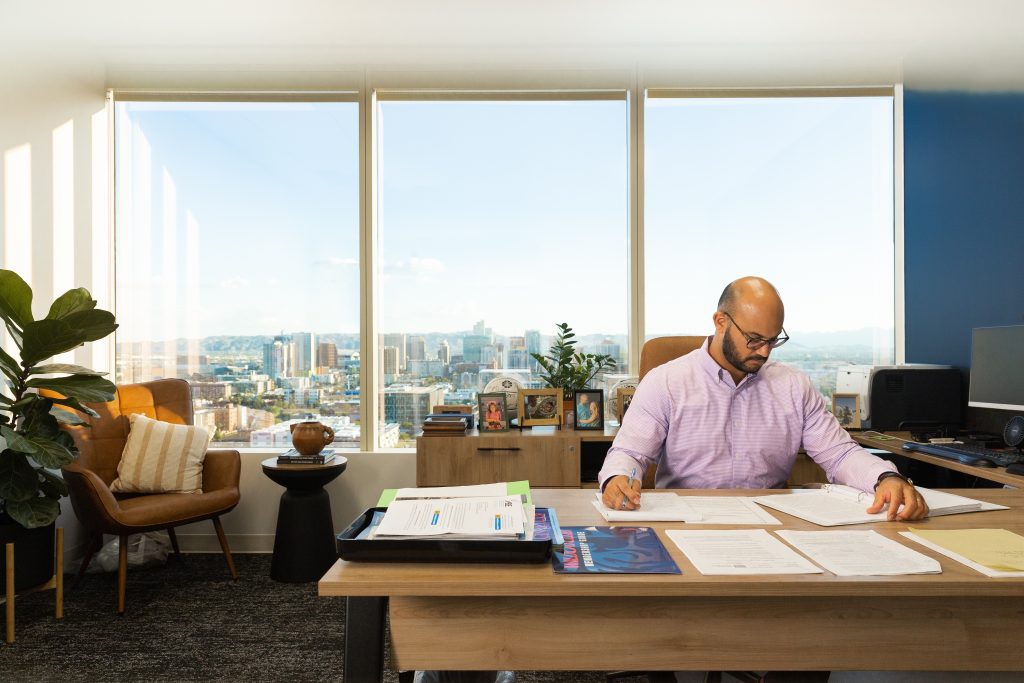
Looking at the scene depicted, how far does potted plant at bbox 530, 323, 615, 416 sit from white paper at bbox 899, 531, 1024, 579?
2.40 m

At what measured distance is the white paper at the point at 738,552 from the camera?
3.55 feet

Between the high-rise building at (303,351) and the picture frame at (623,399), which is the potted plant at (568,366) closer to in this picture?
the picture frame at (623,399)

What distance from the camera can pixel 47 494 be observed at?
275 centimetres

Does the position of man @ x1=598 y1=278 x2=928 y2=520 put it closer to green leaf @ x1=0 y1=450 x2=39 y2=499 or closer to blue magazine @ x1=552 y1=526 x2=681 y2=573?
blue magazine @ x1=552 y1=526 x2=681 y2=573

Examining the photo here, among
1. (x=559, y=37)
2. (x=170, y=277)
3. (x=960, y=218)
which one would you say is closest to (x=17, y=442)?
(x=170, y=277)

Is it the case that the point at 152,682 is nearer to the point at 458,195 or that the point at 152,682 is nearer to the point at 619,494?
the point at 619,494

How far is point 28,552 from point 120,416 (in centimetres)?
83

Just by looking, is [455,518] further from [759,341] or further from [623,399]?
[623,399]

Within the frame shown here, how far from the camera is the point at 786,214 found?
398cm

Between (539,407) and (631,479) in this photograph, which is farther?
(539,407)

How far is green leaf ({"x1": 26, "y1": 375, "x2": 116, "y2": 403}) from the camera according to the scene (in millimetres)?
2691

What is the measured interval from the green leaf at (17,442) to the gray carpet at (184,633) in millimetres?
821

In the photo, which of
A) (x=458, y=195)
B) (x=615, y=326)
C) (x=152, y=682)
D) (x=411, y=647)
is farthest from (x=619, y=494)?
(x=458, y=195)

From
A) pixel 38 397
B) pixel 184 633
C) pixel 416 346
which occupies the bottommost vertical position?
pixel 184 633
